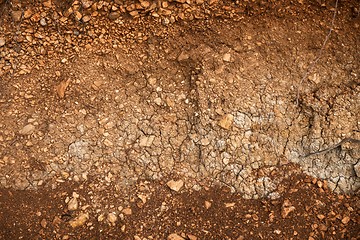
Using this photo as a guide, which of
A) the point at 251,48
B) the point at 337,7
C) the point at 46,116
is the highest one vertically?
the point at 337,7

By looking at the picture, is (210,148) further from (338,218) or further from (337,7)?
(337,7)

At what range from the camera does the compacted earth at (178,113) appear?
115 inches

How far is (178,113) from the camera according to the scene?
122 inches

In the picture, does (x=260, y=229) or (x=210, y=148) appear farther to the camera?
(x=210, y=148)

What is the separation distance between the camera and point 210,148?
3.03 meters

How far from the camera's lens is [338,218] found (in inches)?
113

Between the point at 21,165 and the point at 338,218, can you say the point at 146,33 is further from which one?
the point at 338,218

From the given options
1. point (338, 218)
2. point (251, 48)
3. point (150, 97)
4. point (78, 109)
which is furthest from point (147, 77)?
point (338, 218)

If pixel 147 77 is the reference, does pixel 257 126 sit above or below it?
below

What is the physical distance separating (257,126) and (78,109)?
1.39m

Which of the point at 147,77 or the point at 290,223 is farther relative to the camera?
the point at 147,77

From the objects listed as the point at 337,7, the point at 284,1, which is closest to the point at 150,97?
the point at 284,1

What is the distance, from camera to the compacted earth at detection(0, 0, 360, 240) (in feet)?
9.59

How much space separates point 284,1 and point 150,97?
49.3 inches
